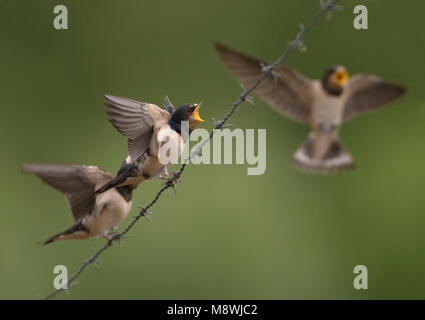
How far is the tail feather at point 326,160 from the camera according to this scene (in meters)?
2.97

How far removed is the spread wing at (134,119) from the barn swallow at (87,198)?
0.75 feet

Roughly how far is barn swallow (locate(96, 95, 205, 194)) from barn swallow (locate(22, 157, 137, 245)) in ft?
0.45

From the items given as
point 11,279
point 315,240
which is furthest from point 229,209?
point 11,279

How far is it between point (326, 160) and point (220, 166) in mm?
1289

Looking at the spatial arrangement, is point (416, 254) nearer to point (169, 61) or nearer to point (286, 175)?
point (286, 175)

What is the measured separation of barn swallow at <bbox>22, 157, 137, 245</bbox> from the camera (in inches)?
72.5

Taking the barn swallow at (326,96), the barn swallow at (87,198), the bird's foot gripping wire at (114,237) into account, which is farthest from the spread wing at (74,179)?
the barn swallow at (326,96)

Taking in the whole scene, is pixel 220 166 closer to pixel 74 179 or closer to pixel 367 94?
pixel 367 94

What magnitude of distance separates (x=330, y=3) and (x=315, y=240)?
3147 mm

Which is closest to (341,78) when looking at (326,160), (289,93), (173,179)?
(289,93)

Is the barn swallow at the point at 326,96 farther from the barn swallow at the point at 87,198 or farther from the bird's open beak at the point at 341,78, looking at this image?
the barn swallow at the point at 87,198

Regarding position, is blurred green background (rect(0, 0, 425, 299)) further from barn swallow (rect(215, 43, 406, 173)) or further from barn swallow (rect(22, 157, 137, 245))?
barn swallow (rect(22, 157, 137, 245))

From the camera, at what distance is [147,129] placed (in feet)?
5.16

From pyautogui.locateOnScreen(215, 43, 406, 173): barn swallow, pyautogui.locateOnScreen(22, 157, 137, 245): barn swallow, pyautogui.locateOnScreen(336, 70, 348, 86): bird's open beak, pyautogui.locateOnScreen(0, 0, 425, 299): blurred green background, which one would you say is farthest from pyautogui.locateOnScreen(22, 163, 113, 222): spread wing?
pyautogui.locateOnScreen(0, 0, 425, 299): blurred green background
